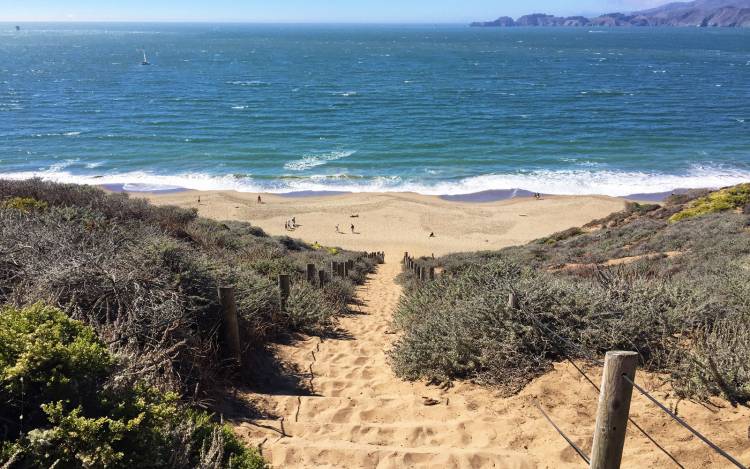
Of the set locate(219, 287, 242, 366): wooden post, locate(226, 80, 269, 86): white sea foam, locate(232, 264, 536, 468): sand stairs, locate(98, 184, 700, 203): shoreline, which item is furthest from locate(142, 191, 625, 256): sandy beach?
locate(226, 80, 269, 86): white sea foam

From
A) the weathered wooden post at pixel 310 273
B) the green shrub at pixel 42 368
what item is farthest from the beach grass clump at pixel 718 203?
the green shrub at pixel 42 368

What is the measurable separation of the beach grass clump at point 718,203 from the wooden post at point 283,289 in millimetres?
16488

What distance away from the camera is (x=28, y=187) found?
1255 centimetres

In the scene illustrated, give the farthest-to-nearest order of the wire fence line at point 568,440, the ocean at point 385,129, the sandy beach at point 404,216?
the ocean at point 385,129, the sandy beach at point 404,216, the wire fence line at point 568,440

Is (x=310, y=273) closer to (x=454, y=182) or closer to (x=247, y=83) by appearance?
(x=454, y=182)

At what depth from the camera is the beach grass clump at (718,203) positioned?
20328mm

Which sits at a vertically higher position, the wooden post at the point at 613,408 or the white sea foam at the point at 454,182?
the wooden post at the point at 613,408

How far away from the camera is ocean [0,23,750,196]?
37.8m

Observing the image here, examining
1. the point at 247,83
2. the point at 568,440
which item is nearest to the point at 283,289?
the point at 568,440

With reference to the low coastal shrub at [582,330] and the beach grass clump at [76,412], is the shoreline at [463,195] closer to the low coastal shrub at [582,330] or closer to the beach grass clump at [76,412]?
the low coastal shrub at [582,330]

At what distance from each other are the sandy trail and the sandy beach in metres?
20.2

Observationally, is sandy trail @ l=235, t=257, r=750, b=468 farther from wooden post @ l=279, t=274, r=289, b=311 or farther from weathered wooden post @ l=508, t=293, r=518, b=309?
wooden post @ l=279, t=274, r=289, b=311

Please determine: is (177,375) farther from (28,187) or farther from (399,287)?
(399,287)

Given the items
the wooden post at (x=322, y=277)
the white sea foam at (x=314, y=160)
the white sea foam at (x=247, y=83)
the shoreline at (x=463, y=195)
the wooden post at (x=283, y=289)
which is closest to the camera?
the wooden post at (x=283, y=289)
